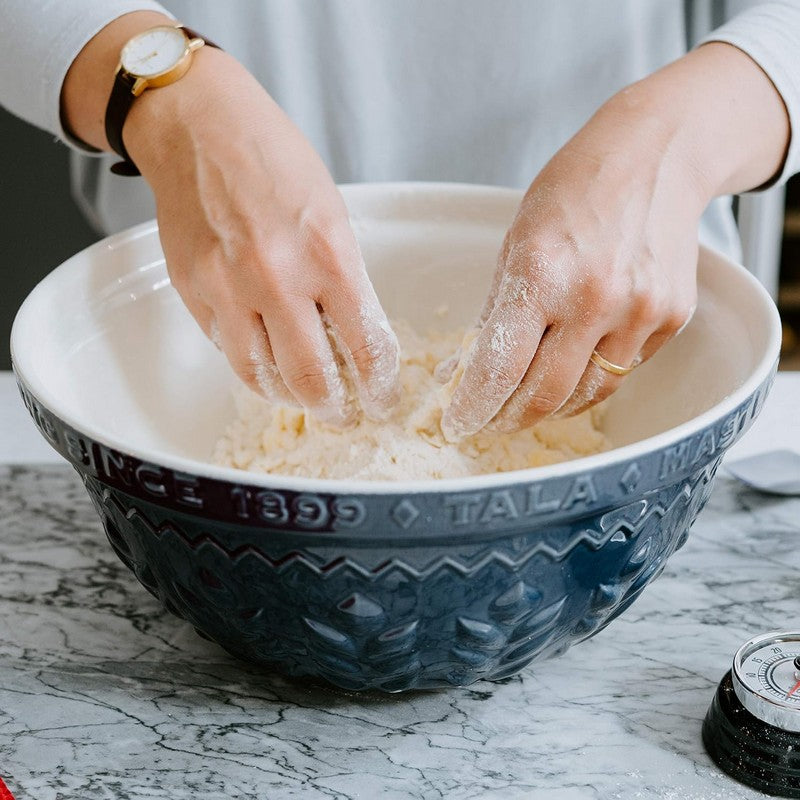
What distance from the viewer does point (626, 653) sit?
848mm

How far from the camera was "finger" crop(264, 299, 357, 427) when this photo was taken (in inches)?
30.9


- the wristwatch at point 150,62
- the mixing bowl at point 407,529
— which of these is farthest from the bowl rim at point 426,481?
the wristwatch at point 150,62

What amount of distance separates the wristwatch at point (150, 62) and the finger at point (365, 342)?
258 millimetres

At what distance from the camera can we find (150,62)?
885mm

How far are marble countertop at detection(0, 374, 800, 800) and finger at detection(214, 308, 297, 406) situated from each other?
0.22 metres

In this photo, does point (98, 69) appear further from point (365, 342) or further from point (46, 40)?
point (365, 342)

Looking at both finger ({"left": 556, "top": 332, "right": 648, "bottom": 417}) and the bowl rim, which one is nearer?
the bowl rim

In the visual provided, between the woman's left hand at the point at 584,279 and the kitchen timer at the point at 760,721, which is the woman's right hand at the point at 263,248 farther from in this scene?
the kitchen timer at the point at 760,721

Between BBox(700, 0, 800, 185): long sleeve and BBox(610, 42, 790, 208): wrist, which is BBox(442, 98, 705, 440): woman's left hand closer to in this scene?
BBox(610, 42, 790, 208): wrist

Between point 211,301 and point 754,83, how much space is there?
529mm

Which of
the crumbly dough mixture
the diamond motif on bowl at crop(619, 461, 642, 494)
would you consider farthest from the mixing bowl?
the crumbly dough mixture

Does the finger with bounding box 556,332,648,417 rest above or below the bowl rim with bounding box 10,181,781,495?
below

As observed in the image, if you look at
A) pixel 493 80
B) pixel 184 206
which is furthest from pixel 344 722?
pixel 493 80

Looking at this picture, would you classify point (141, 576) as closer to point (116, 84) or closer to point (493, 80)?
point (116, 84)
